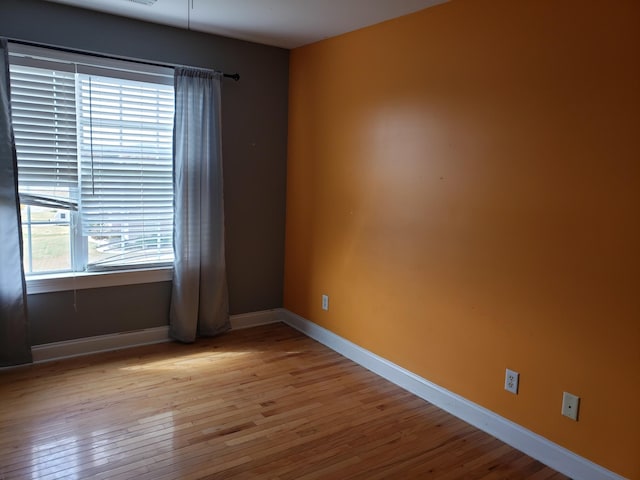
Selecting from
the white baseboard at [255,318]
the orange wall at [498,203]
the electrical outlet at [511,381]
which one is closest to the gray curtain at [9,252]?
the white baseboard at [255,318]

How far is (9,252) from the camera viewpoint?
3.13 m

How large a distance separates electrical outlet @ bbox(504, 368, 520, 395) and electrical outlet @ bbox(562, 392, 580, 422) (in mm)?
250

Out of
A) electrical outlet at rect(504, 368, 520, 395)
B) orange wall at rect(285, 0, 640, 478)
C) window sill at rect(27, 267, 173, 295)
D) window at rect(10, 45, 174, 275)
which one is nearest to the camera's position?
orange wall at rect(285, 0, 640, 478)

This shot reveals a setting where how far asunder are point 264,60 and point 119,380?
2.74m

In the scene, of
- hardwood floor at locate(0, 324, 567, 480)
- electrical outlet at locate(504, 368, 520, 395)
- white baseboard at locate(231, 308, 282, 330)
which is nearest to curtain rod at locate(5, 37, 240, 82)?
white baseboard at locate(231, 308, 282, 330)

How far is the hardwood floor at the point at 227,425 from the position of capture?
2297 millimetres

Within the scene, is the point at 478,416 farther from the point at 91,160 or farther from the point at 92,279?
the point at 91,160

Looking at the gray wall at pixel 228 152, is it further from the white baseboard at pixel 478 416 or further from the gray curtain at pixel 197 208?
the white baseboard at pixel 478 416

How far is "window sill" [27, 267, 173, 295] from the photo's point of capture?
332 centimetres

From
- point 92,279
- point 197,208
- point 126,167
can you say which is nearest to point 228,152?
point 197,208

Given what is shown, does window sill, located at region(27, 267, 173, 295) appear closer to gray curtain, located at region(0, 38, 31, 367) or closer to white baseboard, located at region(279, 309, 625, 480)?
gray curtain, located at region(0, 38, 31, 367)

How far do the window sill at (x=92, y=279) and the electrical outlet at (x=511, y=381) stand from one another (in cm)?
256

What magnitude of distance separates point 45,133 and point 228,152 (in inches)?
52.0

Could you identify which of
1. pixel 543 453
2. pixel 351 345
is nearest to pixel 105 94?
pixel 351 345
